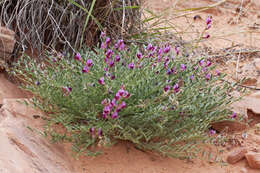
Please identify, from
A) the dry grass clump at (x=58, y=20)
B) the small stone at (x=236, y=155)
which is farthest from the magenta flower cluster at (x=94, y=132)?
the dry grass clump at (x=58, y=20)

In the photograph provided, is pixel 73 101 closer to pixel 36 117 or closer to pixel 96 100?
pixel 96 100

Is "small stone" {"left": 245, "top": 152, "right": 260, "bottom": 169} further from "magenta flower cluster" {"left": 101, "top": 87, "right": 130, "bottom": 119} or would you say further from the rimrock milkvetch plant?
"magenta flower cluster" {"left": 101, "top": 87, "right": 130, "bottom": 119}

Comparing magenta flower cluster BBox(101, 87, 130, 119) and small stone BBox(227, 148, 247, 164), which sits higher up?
magenta flower cluster BBox(101, 87, 130, 119)

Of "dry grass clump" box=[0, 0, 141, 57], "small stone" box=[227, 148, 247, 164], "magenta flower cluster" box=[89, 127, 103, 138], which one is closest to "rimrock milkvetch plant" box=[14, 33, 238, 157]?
"magenta flower cluster" box=[89, 127, 103, 138]

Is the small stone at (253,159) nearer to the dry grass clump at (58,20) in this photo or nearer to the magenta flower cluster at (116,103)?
the magenta flower cluster at (116,103)

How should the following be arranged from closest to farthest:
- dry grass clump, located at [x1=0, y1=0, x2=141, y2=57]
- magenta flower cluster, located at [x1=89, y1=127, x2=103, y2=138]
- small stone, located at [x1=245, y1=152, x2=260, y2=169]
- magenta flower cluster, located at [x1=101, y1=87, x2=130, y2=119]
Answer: magenta flower cluster, located at [x1=101, y1=87, x2=130, y2=119]
magenta flower cluster, located at [x1=89, y1=127, x2=103, y2=138]
small stone, located at [x1=245, y1=152, x2=260, y2=169]
dry grass clump, located at [x1=0, y1=0, x2=141, y2=57]

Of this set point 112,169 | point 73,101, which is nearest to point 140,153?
point 112,169

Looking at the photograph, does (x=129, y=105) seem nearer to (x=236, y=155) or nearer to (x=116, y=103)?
(x=116, y=103)

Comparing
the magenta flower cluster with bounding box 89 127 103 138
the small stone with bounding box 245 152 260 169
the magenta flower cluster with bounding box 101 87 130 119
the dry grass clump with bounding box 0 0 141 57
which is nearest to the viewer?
the magenta flower cluster with bounding box 101 87 130 119
